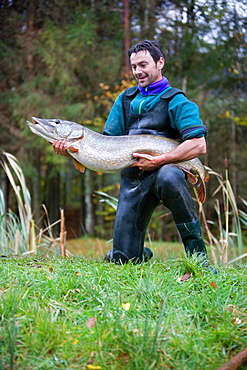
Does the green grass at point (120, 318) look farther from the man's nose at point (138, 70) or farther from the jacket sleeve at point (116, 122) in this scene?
the man's nose at point (138, 70)

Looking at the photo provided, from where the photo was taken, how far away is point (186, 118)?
306 centimetres

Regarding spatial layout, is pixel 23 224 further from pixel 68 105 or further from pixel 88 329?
pixel 68 105

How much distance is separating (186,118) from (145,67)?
567mm

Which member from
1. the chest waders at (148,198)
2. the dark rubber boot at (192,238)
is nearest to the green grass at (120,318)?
the dark rubber boot at (192,238)

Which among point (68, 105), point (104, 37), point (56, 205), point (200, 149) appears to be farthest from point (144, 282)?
point (56, 205)

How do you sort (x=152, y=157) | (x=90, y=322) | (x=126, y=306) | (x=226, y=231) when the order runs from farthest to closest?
1. (x=226, y=231)
2. (x=152, y=157)
3. (x=126, y=306)
4. (x=90, y=322)

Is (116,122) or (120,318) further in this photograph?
(116,122)

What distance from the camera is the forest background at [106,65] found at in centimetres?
805

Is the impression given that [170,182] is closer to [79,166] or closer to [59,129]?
[79,166]

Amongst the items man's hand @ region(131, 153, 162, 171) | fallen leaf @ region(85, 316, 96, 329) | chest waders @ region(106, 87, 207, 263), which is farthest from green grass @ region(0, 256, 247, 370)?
man's hand @ region(131, 153, 162, 171)

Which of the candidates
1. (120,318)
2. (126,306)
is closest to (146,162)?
(126,306)

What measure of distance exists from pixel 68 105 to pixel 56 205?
5.59m

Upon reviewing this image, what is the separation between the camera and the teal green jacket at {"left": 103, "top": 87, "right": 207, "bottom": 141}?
304 centimetres

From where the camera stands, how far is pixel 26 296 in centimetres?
236
